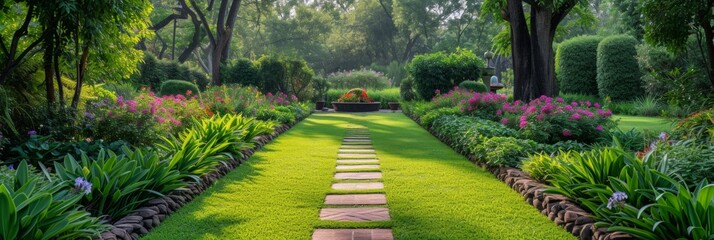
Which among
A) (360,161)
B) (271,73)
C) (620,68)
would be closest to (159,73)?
(271,73)

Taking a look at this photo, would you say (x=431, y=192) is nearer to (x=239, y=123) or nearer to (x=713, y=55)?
(x=239, y=123)

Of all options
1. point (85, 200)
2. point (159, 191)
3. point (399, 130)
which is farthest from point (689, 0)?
point (85, 200)

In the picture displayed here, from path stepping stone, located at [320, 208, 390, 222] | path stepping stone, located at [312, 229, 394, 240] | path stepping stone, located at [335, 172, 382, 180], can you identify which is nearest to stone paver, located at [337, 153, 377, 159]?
path stepping stone, located at [335, 172, 382, 180]

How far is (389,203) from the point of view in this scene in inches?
170

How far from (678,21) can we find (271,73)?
49.5 feet

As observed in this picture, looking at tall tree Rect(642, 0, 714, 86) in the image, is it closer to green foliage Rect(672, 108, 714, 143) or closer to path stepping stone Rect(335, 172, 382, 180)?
green foliage Rect(672, 108, 714, 143)

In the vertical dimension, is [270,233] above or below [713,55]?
below

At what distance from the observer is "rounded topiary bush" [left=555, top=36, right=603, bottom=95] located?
19.0m

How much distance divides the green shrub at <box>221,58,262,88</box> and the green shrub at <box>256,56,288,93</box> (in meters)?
0.22

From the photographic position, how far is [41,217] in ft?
8.77

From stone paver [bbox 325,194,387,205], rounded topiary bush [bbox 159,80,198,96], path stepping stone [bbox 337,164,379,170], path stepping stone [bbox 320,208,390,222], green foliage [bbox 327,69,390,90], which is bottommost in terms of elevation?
path stepping stone [bbox 320,208,390,222]

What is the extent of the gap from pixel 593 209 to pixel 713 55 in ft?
16.9

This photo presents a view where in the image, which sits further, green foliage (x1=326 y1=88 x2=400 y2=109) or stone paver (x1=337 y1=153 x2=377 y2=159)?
green foliage (x1=326 y1=88 x2=400 y2=109)

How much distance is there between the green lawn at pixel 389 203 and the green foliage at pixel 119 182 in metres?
0.28
